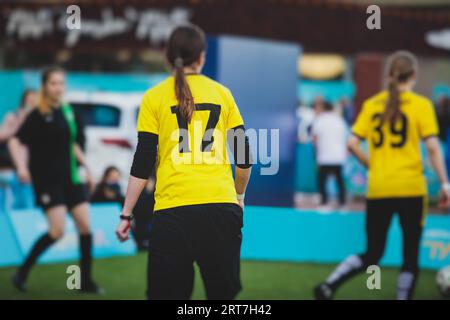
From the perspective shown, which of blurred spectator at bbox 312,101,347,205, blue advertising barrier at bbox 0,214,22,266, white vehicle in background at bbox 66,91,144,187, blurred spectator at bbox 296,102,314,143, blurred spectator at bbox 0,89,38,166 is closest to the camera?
blue advertising barrier at bbox 0,214,22,266

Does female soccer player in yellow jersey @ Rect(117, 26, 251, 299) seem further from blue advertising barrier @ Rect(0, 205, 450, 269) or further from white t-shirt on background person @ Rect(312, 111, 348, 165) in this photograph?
white t-shirt on background person @ Rect(312, 111, 348, 165)

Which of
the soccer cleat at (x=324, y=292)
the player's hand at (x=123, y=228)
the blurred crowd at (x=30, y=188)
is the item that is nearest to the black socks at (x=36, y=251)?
the blurred crowd at (x=30, y=188)

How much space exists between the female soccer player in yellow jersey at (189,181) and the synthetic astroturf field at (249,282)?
3087mm

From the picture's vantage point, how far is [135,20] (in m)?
17.9

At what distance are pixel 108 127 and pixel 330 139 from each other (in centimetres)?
346

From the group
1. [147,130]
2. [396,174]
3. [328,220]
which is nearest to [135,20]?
[328,220]

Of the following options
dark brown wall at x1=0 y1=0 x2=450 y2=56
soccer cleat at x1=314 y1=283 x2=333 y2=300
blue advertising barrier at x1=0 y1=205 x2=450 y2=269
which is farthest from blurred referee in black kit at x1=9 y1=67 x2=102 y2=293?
dark brown wall at x1=0 y1=0 x2=450 y2=56

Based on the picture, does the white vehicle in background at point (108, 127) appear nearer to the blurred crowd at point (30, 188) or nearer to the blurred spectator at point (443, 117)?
the blurred crowd at point (30, 188)

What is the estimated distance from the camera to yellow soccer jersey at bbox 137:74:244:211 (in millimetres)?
3904

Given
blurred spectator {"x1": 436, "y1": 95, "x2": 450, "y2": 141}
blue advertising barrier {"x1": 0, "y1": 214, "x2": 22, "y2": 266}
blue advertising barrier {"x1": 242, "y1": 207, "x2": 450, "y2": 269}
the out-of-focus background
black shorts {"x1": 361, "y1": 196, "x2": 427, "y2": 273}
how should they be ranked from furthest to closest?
blurred spectator {"x1": 436, "y1": 95, "x2": 450, "y2": 141} → blue advertising barrier {"x1": 242, "y1": 207, "x2": 450, "y2": 269} → blue advertising barrier {"x1": 0, "y1": 214, "x2": 22, "y2": 266} → the out-of-focus background → black shorts {"x1": 361, "y1": 196, "x2": 427, "y2": 273}

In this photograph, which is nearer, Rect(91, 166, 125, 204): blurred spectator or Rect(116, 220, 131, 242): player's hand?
Rect(116, 220, 131, 242): player's hand

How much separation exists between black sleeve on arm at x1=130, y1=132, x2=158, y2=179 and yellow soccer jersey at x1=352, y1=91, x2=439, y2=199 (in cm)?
259

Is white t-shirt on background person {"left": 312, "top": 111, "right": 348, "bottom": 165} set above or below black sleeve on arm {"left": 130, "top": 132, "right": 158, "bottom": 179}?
below
